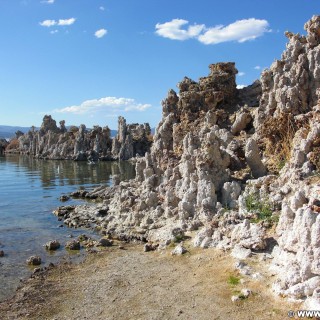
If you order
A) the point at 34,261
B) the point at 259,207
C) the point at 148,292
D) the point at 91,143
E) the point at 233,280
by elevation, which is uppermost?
the point at 91,143

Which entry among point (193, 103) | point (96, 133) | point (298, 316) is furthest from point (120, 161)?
point (298, 316)

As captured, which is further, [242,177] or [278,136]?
[278,136]

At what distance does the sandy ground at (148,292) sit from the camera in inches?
562

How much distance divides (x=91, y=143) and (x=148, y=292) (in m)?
100

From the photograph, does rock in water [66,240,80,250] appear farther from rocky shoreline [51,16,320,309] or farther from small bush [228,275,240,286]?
small bush [228,275,240,286]

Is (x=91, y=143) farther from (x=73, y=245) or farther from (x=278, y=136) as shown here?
(x=278, y=136)

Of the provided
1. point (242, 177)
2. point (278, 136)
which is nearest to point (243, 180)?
point (242, 177)

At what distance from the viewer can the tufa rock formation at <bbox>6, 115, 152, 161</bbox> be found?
357 feet

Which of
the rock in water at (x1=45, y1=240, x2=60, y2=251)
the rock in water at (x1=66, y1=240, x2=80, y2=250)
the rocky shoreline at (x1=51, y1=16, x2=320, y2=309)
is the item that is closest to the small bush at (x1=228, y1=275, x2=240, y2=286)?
the rocky shoreline at (x1=51, y1=16, x2=320, y2=309)

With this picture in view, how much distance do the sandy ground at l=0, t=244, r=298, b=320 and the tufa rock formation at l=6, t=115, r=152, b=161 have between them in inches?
3416

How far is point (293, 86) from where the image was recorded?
96.3ft

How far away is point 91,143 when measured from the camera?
114750mm

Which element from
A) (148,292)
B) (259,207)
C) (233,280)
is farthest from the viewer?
(259,207)

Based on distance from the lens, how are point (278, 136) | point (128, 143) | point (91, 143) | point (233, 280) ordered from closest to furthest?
point (233, 280) < point (278, 136) < point (128, 143) < point (91, 143)
